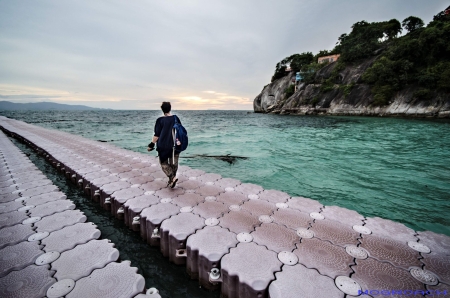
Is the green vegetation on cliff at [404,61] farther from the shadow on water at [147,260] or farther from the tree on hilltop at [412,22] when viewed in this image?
the shadow on water at [147,260]

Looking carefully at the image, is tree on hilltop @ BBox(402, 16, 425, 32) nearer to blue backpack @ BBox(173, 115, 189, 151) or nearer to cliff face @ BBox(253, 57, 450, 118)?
cliff face @ BBox(253, 57, 450, 118)

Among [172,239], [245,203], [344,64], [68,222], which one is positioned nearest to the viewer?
[172,239]

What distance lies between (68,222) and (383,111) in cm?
4720

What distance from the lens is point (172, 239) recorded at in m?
2.29

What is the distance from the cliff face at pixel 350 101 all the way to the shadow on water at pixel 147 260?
44119 millimetres

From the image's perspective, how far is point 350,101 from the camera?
4144cm

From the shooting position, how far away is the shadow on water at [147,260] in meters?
2.00

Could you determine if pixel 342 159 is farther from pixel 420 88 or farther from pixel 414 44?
pixel 414 44

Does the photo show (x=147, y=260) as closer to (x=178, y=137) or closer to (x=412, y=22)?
(x=178, y=137)

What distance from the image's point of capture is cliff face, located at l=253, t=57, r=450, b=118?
30.8 m

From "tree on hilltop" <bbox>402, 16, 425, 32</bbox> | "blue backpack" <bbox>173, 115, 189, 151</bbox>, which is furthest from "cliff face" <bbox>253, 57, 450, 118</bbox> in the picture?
"blue backpack" <bbox>173, 115, 189, 151</bbox>

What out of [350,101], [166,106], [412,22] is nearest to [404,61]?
[350,101]

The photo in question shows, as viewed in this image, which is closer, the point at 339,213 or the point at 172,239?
the point at 172,239

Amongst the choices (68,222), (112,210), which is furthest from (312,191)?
(68,222)
